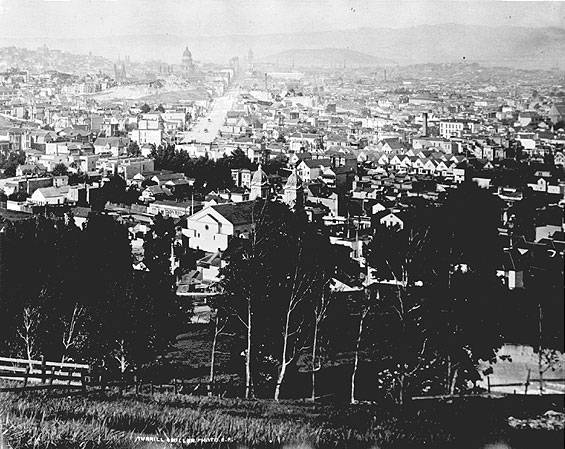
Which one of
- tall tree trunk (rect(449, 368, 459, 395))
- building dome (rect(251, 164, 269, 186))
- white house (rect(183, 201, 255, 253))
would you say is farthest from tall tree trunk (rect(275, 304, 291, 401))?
building dome (rect(251, 164, 269, 186))

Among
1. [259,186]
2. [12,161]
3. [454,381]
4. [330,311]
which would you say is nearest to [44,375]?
[330,311]

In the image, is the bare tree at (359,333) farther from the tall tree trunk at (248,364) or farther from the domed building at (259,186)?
the domed building at (259,186)

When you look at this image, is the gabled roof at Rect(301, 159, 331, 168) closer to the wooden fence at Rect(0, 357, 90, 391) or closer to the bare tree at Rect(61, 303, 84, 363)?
the bare tree at Rect(61, 303, 84, 363)

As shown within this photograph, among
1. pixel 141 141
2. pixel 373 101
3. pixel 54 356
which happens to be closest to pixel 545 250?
pixel 373 101

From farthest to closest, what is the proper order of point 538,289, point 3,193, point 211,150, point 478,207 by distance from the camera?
point 211,150
point 3,193
point 478,207
point 538,289

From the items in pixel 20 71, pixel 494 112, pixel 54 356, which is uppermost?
pixel 20 71

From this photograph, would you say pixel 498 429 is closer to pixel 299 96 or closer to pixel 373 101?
pixel 373 101

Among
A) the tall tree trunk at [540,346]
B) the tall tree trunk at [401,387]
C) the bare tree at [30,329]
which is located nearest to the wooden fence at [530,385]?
the tall tree trunk at [540,346]
